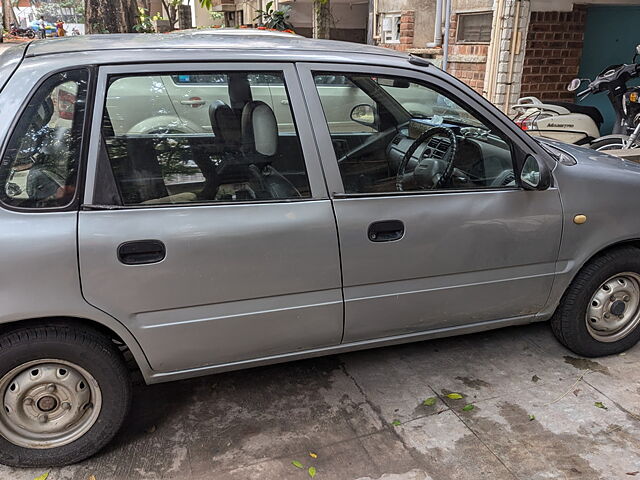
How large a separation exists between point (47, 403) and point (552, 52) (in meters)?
7.76

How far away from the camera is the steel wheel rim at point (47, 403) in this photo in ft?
8.14

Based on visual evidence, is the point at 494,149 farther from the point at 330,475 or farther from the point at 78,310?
the point at 78,310

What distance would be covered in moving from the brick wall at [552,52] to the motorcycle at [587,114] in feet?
4.52

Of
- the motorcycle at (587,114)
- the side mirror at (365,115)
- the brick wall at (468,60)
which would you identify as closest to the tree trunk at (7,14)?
the brick wall at (468,60)

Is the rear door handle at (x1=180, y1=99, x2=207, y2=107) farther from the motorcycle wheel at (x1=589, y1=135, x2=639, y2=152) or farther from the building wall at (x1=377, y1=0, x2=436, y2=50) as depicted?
the building wall at (x1=377, y1=0, x2=436, y2=50)

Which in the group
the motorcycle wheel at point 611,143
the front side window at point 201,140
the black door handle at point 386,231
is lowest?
the motorcycle wheel at point 611,143

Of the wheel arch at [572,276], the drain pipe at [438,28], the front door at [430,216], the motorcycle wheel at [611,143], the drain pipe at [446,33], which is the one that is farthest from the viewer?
the drain pipe at [438,28]

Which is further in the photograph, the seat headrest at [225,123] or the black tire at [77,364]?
the seat headrest at [225,123]

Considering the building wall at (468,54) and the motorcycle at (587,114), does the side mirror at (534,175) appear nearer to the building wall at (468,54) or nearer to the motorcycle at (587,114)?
the motorcycle at (587,114)

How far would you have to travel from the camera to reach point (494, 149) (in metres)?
3.18

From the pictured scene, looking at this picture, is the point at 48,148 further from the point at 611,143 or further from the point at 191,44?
the point at 611,143

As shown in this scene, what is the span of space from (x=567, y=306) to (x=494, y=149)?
1.04 meters

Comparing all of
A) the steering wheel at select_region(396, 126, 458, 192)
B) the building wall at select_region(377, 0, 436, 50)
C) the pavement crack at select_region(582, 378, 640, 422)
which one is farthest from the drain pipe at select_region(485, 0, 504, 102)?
the pavement crack at select_region(582, 378, 640, 422)

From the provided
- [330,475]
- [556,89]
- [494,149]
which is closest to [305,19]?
[556,89]
